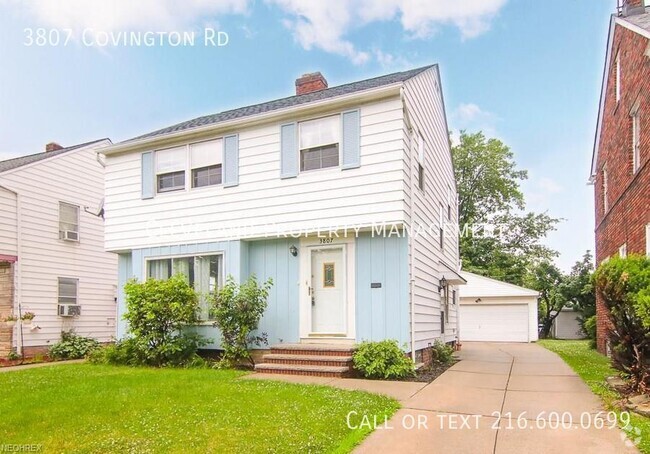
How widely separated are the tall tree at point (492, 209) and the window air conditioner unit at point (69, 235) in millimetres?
23584

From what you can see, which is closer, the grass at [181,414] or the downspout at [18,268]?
the grass at [181,414]

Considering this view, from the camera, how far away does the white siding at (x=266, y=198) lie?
28.2 ft

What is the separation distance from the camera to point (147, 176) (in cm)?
1103

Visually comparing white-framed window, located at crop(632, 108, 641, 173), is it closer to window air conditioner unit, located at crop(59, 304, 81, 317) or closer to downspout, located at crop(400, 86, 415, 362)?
downspout, located at crop(400, 86, 415, 362)

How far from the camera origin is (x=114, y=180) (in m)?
11.5

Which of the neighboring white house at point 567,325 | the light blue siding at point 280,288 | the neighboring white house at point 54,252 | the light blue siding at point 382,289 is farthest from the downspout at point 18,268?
the neighboring white house at point 567,325

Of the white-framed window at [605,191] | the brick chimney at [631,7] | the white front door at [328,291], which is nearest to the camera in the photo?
the white front door at [328,291]

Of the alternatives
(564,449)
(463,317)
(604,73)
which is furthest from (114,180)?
(463,317)

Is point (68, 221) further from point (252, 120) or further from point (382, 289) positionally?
point (382, 289)

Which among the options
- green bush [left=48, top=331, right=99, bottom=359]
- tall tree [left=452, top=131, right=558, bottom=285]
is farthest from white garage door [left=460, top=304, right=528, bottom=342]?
green bush [left=48, top=331, right=99, bottom=359]

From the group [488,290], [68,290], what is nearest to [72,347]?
[68,290]

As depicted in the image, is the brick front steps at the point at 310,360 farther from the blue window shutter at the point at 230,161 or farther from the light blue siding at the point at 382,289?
the blue window shutter at the point at 230,161

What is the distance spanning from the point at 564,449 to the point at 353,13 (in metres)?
12.5

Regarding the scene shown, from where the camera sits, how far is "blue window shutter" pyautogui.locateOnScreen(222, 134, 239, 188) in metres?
10.1
